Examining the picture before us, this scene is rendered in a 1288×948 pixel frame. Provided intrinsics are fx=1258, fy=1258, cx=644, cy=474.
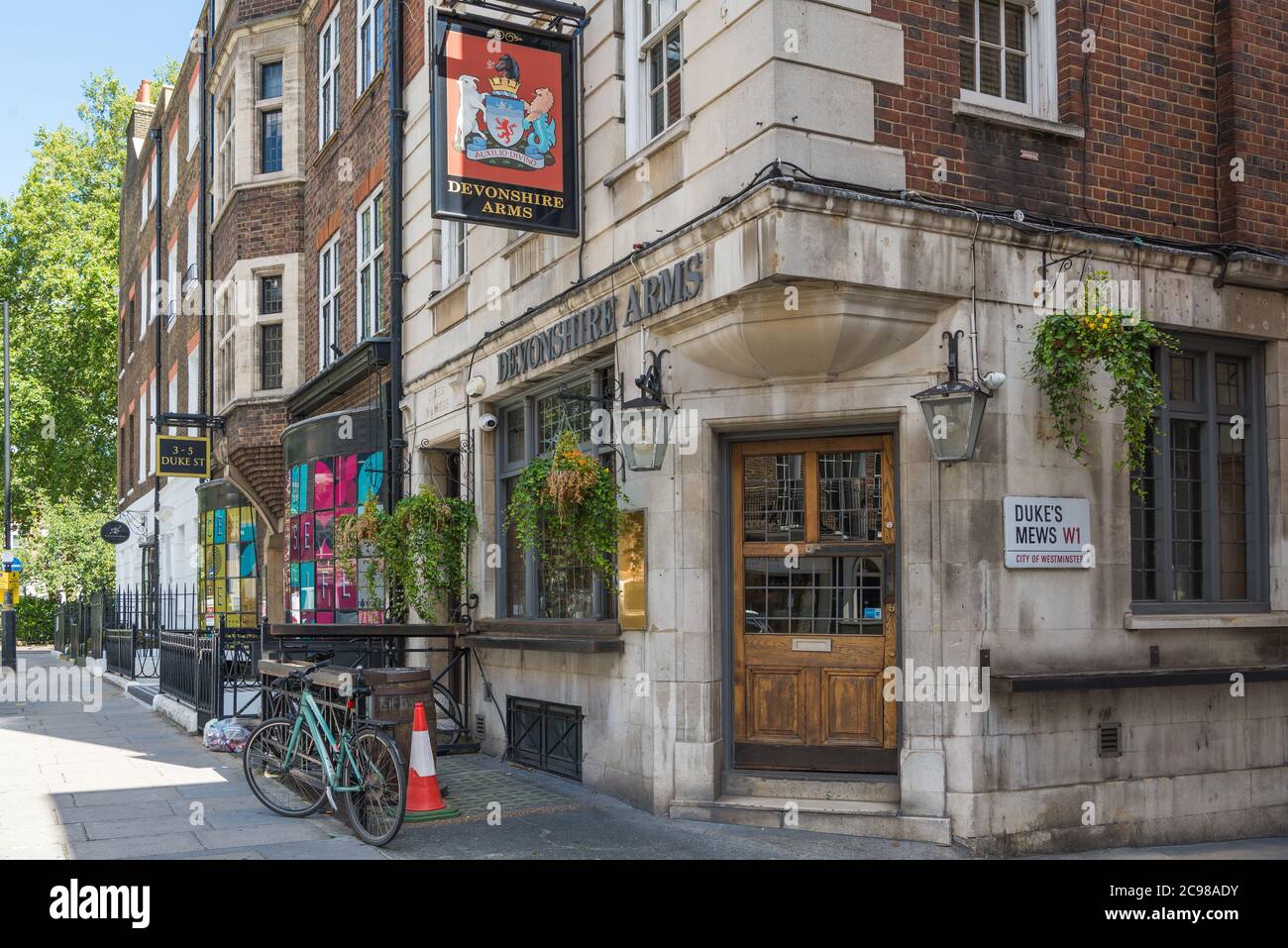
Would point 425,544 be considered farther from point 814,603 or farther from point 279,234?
point 279,234

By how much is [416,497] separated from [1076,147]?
294 inches

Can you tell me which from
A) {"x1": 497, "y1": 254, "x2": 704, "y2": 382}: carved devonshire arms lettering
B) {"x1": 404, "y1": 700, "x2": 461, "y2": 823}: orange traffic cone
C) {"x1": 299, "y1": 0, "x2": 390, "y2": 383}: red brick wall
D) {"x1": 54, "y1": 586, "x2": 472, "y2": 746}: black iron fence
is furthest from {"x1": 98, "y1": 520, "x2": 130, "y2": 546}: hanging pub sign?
{"x1": 404, "y1": 700, "x2": 461, "y2": 823}: orange traffic cone

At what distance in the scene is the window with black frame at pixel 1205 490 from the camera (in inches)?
375

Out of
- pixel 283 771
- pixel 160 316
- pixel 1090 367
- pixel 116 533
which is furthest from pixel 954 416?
pixel 160 316

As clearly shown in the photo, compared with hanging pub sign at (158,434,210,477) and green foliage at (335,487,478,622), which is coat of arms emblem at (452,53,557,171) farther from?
hanging pub sign at (158,434,210,477)

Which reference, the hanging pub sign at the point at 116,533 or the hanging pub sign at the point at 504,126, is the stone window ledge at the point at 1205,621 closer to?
the hanging pub sign at the point at 504,126

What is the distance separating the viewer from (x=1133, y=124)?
969cm

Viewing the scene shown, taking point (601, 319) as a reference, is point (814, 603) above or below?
below

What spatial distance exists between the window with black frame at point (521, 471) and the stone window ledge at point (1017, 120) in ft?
11.8

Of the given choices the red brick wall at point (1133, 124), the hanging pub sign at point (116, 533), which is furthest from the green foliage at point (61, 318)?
the red brick wall at point (1133, 124)

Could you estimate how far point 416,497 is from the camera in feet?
44.1

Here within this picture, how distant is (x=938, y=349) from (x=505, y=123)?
427 centimetres

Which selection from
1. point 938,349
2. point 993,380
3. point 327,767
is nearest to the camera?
point 993,380
